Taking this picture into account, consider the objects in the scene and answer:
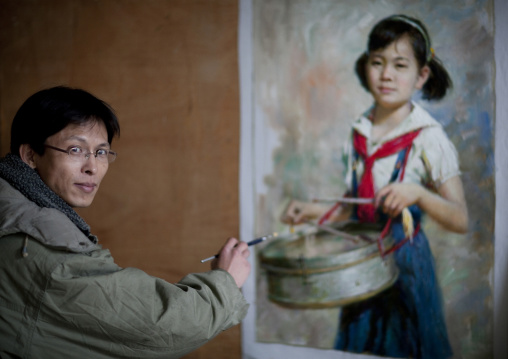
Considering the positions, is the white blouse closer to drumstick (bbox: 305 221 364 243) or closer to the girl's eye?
drumstick (bbox: 305 221 364 243)

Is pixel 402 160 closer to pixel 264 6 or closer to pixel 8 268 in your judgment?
pixel 264 6

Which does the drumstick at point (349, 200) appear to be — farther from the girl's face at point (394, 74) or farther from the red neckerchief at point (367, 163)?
the girl's face at point (394, 74)

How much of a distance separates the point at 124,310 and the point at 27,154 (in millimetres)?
448

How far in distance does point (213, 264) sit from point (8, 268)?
Answer: 44cm

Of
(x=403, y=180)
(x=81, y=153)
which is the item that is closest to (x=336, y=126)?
(x=403, y=180)

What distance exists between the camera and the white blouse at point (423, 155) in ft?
5.05

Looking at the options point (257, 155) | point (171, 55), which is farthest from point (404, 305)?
point (171, 55)

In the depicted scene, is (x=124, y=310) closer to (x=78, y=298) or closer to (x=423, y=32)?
(x=78, y=298)

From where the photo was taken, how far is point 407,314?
1581 mm

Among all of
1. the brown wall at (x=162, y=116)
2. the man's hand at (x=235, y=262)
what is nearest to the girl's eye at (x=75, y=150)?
the man's hand at (x=235, y=262)

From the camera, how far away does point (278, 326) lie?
176 cm

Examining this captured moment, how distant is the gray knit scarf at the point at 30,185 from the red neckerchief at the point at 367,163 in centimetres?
99

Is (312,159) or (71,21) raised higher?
(71,21)

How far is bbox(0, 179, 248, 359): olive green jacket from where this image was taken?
82cm
